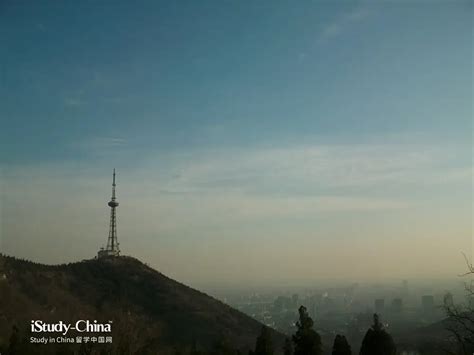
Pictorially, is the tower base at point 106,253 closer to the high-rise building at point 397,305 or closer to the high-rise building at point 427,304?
the high-rise building at point 397,305

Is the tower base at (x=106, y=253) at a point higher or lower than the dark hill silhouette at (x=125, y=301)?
higher

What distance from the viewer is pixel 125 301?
166ft

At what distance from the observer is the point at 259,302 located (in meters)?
142

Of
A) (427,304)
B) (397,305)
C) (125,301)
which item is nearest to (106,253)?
(125,301)

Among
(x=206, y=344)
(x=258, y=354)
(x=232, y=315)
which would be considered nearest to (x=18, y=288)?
(x=206, y=344)

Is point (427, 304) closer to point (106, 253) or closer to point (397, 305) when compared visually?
point (397, 305)

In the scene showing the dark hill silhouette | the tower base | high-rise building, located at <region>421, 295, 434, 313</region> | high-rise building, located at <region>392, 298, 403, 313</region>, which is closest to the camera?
the dark hill silhouette

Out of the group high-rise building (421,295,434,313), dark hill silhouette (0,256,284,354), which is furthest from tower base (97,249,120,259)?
high-rise building (421,295,434,313)

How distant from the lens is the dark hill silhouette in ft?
128

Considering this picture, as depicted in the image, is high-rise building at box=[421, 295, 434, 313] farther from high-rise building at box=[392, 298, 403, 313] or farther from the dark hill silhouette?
the dark hill silhouette

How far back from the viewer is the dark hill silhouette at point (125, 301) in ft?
128

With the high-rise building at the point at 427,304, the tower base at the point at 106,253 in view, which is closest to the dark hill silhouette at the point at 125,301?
the tower base at the point at 106,253

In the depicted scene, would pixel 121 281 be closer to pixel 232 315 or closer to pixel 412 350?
pixel 232 315

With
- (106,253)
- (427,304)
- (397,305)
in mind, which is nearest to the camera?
(106,253)
